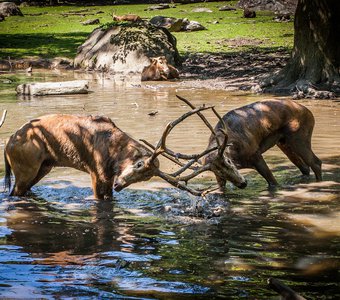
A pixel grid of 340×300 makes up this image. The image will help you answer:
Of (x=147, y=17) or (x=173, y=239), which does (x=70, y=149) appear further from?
(x=147, y=17)

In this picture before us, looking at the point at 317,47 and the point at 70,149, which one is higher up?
the point at 317,47

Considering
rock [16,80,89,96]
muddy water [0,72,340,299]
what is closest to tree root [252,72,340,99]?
rock [16,80,89,96]

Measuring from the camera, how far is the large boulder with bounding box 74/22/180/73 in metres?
23.8

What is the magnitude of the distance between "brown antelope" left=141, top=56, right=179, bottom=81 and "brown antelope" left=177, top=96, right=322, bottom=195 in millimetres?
10918

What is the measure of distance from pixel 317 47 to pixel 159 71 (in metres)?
5.19

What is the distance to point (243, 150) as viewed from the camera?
1027 centimetres

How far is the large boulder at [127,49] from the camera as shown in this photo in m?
23.8

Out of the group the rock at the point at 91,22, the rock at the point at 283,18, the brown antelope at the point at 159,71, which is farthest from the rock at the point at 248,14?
the brown antelope at the point at 159,71

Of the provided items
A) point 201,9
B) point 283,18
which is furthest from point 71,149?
point 201,9

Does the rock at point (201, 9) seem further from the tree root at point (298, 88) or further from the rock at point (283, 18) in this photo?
the tree root at point (298, 88)

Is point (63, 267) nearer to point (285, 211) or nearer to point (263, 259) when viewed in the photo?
point (263, 259)

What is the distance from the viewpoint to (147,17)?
37438 mm

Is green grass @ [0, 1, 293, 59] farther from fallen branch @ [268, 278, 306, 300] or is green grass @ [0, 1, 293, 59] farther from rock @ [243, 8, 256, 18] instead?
fallen branch @ [268, 278, 306, 300]

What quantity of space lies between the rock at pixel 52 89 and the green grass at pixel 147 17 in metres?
7.69
